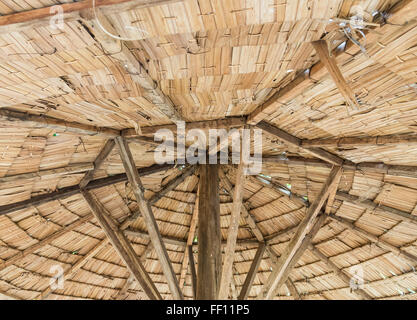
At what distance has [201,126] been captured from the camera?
3.89 metres

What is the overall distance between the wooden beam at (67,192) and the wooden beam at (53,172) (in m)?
0.40

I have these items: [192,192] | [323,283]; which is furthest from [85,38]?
[323,283]

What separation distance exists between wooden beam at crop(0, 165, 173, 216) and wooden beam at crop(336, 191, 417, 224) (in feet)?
9.10

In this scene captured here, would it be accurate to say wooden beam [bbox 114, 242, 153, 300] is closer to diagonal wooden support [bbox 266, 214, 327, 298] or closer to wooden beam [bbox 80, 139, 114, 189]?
wooden beam [bbox 80, 139, 114, 189]

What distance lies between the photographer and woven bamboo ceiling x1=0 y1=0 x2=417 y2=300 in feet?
6.39

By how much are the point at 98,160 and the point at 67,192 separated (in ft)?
2.55

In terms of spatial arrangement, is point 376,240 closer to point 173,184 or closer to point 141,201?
point 173,184

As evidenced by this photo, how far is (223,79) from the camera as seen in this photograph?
2.72m

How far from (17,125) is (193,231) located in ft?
15.1

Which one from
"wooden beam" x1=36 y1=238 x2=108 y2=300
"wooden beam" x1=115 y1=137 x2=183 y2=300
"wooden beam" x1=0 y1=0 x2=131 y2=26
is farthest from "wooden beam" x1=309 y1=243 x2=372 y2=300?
"wooden beam" x1=0 y1=0 x2=131 y2=26

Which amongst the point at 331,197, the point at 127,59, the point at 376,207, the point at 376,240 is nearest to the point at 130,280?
the point at 331,197

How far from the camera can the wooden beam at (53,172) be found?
12.6 feet

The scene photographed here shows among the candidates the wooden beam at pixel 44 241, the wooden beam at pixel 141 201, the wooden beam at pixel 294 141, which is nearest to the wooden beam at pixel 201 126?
the wooden beam at pixel 141 201

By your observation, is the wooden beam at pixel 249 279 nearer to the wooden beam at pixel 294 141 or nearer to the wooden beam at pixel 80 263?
the wooden beam at pixel 294 141
